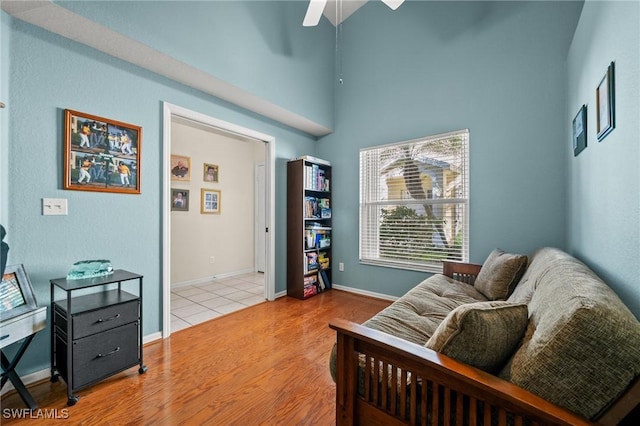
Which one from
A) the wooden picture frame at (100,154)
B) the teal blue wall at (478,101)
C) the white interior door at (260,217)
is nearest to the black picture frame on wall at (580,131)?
the teal blue wall at (478,101)

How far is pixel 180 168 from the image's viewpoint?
159 inches

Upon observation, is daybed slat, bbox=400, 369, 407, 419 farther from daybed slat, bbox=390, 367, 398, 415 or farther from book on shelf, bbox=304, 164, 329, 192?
book on shelf, bbox=304, 164, 329, 192

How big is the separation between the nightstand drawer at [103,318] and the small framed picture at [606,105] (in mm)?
2805

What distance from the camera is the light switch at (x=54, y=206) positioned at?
1.78 metres

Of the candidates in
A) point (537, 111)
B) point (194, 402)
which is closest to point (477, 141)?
point (537, 111)

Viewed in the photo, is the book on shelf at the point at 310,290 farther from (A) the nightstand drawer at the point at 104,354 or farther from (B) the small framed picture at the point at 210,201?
(B) the small framed picture at the point at 210,201

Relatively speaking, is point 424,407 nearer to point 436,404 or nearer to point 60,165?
point 436,404

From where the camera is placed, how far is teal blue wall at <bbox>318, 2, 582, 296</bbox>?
7.88 feet

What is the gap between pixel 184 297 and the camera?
138 inches

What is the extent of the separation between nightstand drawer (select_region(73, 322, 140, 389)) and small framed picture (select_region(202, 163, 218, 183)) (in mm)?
2951

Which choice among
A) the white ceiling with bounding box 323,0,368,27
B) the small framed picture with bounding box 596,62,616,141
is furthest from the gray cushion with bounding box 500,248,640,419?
the white ceiling with bounding box 323,0,368,27

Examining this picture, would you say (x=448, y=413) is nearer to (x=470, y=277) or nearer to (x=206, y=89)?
(x=470, y=277)

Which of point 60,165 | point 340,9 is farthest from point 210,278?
point 340,9

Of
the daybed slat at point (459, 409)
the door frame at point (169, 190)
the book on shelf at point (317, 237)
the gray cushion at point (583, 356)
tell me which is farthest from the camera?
the book on shelf at point (317, 237)
